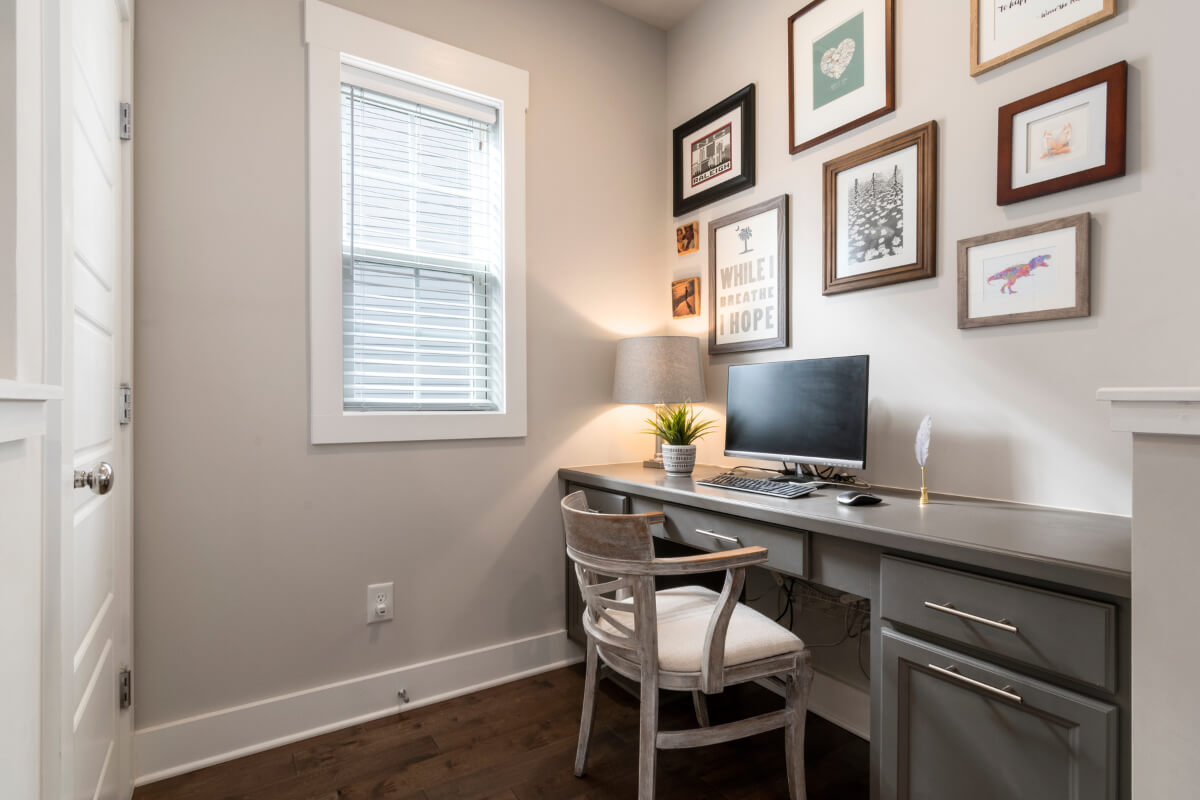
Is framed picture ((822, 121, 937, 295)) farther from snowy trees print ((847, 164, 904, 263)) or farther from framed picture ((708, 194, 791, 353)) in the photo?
framed picture ((708, 194, 791, 353))

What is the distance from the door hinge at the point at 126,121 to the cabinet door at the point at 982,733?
2.38 meters

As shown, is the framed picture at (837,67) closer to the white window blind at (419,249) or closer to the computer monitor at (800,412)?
the computer monitor at (800,412)

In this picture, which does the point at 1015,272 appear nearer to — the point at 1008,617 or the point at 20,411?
the point at 1008,617

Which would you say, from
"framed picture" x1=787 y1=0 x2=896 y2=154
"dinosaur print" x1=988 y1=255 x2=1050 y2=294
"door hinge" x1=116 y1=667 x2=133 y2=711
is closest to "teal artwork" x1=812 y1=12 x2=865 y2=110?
"framed picture" x1=787 y1=0 x2=896 y2=154

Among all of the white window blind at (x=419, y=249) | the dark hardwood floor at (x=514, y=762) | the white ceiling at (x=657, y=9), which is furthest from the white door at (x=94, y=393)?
the white ceiling at (x=657, y=9)

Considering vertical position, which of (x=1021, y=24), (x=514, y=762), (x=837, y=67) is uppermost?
(x=837, y=67)

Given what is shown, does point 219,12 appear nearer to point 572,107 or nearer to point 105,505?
point 572,107

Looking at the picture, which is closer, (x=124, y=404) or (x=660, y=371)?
(x=124, y=404)

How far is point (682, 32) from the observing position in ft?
9.39

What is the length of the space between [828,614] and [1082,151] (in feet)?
5.11

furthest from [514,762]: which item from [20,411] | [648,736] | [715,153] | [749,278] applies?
[715,153]

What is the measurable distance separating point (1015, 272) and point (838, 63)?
0.98m

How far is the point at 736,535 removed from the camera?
1.78 m

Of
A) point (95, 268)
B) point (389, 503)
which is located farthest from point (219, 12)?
point (389, 503)
